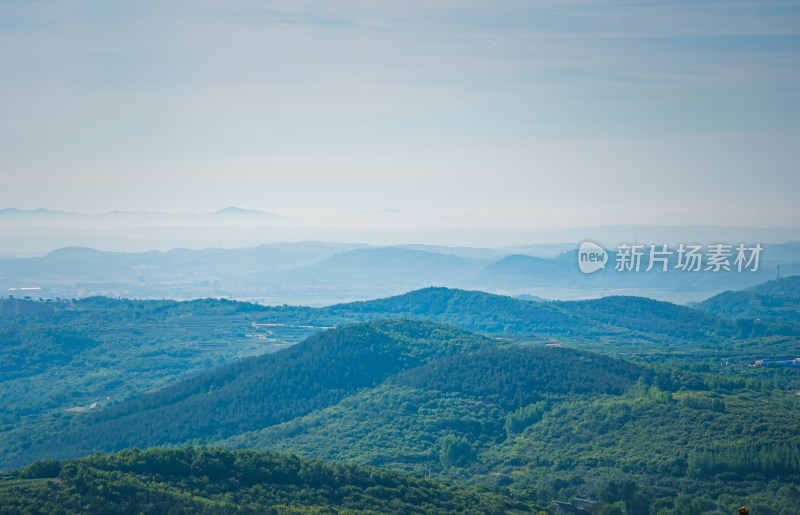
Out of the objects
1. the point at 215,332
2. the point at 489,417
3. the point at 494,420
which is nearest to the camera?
the point at 494,420

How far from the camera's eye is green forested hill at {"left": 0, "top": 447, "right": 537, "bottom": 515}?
4203cm

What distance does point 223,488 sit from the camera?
4841 centimetres

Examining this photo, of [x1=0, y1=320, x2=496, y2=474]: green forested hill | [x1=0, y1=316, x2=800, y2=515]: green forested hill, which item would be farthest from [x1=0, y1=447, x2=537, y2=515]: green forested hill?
[x1=0, y1=320, x2=496, y2=474]: green forested hill

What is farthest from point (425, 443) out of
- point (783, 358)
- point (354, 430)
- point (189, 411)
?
point (783, 358)

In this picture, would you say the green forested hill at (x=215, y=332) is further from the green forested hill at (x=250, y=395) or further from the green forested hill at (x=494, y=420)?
the green forested hill at (x=494, y=420)

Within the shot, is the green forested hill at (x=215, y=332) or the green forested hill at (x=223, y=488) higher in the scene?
the green forested hill at (x=223, y=488)

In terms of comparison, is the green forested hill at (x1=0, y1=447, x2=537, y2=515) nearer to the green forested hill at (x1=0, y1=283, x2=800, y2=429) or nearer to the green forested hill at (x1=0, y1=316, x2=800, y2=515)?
the green forested hill at (x1=0, y1=316, x2=800, y2=515)

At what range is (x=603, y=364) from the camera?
8938cm

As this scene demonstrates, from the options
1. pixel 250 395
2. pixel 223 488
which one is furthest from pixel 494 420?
pixel 223 488

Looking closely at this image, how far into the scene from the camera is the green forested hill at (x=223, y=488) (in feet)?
138

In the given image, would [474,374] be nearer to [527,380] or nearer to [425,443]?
[527,380]

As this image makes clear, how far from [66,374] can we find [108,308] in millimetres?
45390

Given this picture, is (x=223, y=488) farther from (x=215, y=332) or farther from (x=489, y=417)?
(x=215, y=332)

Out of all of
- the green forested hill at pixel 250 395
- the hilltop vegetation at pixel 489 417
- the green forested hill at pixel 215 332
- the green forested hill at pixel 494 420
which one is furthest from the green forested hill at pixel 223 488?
the green forested hill at pixel 215 332
